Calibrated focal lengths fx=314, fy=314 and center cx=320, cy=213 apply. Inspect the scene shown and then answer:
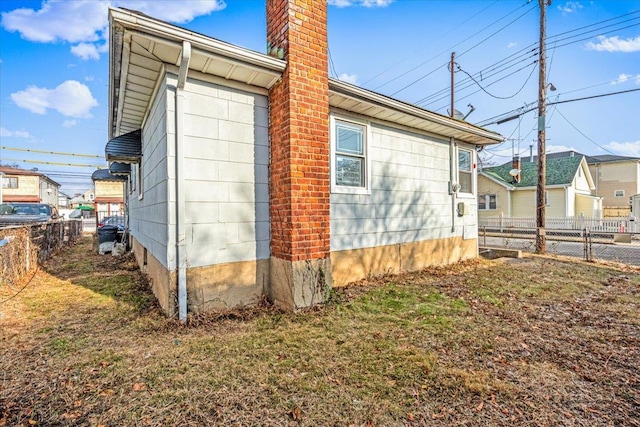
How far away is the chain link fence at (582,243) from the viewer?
10367 mm

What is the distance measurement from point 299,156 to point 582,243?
1709 cm

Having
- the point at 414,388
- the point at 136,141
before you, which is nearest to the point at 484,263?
the point at 414,388

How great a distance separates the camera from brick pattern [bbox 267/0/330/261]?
174 inches

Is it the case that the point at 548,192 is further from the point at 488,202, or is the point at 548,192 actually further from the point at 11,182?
the point at 11,182

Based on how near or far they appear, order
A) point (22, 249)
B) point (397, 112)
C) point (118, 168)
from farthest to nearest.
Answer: point (118, 168)
point (22, 249)
point (397, 112)

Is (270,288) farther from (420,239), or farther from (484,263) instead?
(484,263)

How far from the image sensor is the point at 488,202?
82.4 feet

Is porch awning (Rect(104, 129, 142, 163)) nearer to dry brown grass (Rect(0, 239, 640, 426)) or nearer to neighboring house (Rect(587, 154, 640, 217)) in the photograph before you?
dry brown grass (Rect(0, 239, 640, 426))

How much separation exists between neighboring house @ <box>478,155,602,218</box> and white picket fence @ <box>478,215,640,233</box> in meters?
1.59

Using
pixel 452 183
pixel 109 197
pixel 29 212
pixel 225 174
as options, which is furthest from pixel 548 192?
pixel 109 197

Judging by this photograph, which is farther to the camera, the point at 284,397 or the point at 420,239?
the point at 420,239

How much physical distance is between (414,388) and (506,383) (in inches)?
31.4

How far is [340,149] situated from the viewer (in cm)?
577

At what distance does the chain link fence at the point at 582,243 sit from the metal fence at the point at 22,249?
13.0m
